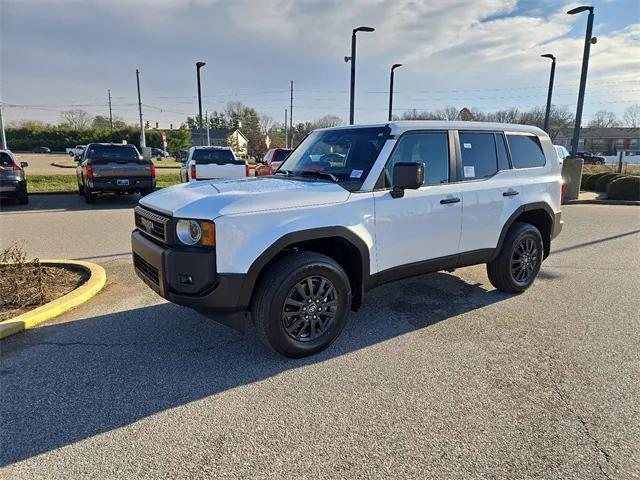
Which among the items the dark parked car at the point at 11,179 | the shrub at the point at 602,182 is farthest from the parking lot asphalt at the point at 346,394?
the shrub at the point at 602,182

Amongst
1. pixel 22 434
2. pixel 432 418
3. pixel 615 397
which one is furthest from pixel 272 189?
pixel 615 397

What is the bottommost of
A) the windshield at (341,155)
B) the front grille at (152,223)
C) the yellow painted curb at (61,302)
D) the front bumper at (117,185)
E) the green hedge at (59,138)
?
the yellow painted curb at (61,302)

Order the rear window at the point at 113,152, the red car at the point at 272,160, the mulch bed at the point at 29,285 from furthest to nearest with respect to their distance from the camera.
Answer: the red car at the point at 272,160, the rear window at the point at 113,152, the mulch bed at the point at 29,285

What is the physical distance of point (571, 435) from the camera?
2.66 meters

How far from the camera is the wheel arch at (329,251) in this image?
328cm

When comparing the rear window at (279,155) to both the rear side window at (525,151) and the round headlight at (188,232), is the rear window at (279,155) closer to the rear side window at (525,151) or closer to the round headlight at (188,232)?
the rear side window at (525,151)

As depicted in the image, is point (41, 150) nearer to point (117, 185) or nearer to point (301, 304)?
point (117, 185)

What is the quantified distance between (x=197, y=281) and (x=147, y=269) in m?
0.71

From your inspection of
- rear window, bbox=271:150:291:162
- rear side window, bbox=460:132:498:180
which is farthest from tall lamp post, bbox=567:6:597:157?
rear side window, bbox=460:132:498:180

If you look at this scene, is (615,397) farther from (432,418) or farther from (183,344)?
(183,344)

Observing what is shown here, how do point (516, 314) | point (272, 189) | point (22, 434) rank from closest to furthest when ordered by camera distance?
point (22, 434)
point (272, 189)
point (516, 314)

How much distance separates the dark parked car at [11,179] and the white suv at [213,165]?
441 centimetres

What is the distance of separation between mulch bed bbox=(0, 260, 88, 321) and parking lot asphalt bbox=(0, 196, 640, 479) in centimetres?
45

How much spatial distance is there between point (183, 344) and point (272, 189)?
1.57m
